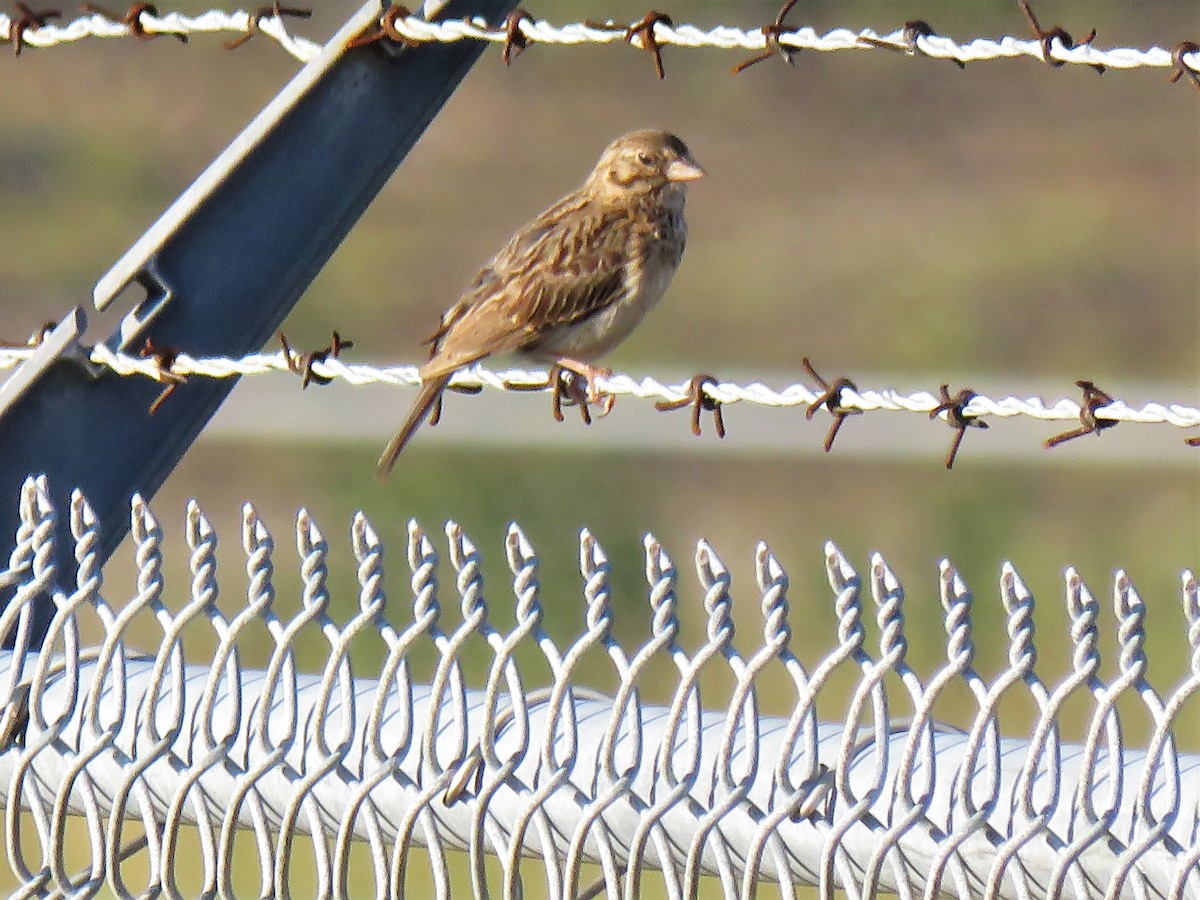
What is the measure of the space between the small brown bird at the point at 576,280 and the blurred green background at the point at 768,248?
9.32 m

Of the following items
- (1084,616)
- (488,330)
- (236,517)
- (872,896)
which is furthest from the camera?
(236,517)

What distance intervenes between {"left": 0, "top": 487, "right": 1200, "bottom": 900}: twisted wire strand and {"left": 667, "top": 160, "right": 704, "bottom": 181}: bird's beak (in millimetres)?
3095

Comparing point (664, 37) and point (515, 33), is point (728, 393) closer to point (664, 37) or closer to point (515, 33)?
point (664, 37)

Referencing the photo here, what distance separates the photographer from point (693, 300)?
72.2ft

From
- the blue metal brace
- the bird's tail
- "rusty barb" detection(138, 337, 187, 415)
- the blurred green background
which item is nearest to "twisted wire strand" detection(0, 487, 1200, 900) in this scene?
the blue metal brace

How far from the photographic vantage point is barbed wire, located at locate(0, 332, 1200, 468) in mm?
2504

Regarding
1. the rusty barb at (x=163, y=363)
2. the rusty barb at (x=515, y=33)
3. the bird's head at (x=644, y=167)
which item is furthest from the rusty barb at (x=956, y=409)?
the bird's head at (x=644, y=167)

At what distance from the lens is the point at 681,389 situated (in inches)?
112

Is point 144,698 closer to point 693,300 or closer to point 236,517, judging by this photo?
point 236,517

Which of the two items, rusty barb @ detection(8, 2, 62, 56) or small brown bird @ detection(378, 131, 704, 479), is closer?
rusty barb @ detection(8, 2, 62, 56)

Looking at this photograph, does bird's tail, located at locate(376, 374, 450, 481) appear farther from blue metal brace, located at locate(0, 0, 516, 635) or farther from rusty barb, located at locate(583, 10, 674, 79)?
rusty barb, located at locate(583, 10, 674, 79)

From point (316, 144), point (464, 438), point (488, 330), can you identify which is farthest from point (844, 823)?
point (464, 438)

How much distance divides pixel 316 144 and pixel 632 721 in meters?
1.10

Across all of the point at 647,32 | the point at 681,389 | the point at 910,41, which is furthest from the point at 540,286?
the point at 910,41
